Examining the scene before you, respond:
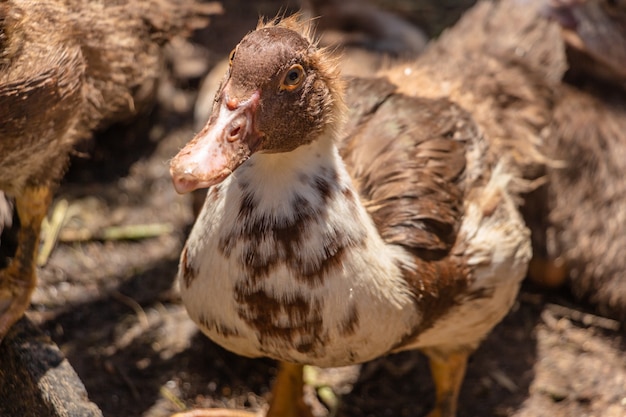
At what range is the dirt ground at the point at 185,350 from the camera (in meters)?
3.33

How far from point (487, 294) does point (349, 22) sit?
2.42m

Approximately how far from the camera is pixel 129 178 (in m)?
4.39

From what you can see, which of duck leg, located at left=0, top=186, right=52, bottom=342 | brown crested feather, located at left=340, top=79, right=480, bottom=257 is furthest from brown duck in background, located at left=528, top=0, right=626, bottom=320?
duck leg, located at left=0, top=186, right=52, bottom=342

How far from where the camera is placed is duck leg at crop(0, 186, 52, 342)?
9.84 ft

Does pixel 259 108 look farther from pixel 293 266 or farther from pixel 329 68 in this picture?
pixel 293 266

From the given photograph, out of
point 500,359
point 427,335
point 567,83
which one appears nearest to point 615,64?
point 567,83

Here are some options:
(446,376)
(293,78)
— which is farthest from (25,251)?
(446,376)

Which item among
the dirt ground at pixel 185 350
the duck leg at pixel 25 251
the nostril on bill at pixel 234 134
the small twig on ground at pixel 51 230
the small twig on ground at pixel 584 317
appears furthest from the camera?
the small twig on ground at pixel 51 230

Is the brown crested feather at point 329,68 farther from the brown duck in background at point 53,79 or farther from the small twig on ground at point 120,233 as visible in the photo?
the small twig on ground at point 120,233

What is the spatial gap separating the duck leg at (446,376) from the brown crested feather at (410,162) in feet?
1.69

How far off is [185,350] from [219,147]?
1.48 metres

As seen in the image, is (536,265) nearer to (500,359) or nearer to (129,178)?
(500,359)

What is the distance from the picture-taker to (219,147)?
7.17 feet

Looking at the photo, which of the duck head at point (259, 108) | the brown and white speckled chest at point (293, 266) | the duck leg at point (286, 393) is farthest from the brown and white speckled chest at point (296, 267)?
the duck leg at point (286, 393)
